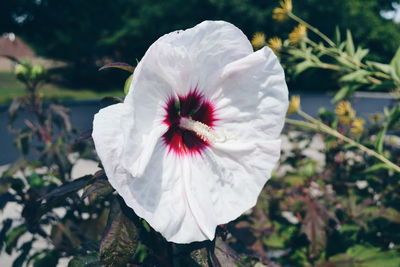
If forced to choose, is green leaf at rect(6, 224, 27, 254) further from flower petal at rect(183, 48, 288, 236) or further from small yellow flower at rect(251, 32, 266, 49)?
small yellow flower at rect(251, 32, 266, 49)

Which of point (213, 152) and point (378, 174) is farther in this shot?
point (378, 174)

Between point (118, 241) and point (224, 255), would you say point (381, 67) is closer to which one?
point (224, 255)

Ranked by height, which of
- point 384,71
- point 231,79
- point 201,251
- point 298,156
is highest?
point 231,79

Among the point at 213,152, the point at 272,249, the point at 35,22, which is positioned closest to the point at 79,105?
Result: the point at 35,22

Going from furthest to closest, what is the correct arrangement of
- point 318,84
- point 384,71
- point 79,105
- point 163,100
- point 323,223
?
point 318,84, point 79,105, point 323,223, point 384,71, point 163,100

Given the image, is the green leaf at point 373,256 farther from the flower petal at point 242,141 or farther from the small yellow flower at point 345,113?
the flower petal at point 242,141

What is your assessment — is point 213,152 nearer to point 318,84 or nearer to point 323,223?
point 323,223

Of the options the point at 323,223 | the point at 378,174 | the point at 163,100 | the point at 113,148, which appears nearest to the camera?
the point at 113,148
